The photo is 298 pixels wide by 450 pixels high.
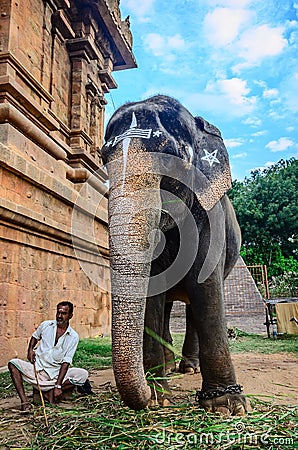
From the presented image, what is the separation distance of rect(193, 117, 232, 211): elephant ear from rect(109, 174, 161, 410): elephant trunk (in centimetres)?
69

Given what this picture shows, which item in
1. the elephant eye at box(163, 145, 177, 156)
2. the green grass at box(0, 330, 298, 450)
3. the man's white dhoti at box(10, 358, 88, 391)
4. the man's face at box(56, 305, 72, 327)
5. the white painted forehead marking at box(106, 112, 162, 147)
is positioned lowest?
the green grass at box(0, 330, 298, 450)

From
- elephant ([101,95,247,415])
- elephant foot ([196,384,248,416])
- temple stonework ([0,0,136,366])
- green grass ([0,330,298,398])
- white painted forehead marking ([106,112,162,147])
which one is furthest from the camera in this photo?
temple stonework ([0,0,136,366])

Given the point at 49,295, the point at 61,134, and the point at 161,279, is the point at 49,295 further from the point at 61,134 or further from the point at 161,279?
the point at 61,134

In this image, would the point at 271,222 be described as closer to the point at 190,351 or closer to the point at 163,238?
the point at 190,351

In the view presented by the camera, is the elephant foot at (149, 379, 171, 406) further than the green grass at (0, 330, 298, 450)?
Yes

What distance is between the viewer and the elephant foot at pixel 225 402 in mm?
3271

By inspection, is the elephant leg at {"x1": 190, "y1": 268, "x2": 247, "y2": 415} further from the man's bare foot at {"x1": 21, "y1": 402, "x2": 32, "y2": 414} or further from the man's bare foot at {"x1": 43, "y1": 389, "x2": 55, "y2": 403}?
the man's bare foot at {"x1": 21, "y1": 402, "x2": 32, "y2": 414}

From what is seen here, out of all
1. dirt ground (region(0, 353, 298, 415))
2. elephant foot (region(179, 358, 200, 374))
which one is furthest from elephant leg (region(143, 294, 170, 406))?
A: elephant foot (region(179, 358, 200, 374))

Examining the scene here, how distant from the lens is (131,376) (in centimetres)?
242

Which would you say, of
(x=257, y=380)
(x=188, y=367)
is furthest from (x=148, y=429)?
(x=188, y=367)

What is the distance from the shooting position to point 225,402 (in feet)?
10.9

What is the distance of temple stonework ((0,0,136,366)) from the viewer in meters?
6.30

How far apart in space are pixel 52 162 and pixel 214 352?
566 centimetres

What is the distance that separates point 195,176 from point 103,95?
11.6 metres
